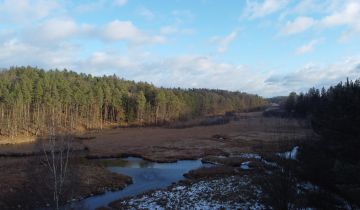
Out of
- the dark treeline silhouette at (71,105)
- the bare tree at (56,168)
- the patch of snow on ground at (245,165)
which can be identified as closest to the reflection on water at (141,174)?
the bare tree at (56,168)

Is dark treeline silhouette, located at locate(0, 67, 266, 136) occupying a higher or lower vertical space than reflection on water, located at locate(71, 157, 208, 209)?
higher

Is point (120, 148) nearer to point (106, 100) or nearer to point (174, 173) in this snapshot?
point (174, 173)

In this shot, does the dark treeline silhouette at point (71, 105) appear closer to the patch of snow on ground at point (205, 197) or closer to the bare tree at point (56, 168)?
the bare tree at point (56, 168)

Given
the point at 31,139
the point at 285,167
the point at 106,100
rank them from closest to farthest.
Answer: the point at 285,167 → the point at 31,139 → the point at 106,100

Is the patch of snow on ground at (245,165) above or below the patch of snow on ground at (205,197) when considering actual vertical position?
above

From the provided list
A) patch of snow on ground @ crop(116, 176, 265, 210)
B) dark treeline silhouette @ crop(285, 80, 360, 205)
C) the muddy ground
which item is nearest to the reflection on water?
the muddy ground

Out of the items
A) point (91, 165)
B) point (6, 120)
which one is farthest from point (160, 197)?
point (6, 120)

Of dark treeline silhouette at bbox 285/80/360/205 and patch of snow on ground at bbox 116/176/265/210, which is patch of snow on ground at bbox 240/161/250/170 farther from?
dark treeline silhouette at bbox 285/80/360/205

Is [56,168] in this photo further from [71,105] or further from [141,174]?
[71,105]
